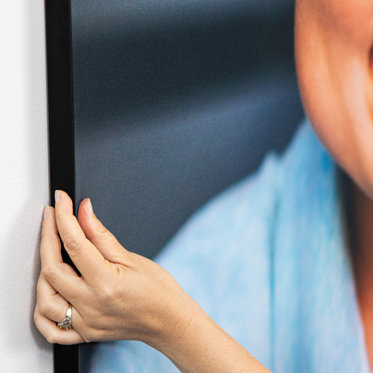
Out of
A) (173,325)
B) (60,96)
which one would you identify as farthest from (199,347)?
(60,96)

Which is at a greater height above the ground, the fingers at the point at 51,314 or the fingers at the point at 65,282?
the fingers at the point at 65,282

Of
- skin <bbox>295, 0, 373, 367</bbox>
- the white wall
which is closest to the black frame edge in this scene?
the white wall

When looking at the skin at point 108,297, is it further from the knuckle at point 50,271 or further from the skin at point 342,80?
the skin at point 342,80

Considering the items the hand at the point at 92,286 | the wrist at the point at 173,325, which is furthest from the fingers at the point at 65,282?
the wrist at the point at 173,325

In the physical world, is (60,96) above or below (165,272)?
above

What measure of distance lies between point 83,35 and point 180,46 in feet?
0.55

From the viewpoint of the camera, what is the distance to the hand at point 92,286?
0.58 m

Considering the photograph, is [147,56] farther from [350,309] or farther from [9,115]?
[350,309]

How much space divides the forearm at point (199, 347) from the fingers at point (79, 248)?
15 cm

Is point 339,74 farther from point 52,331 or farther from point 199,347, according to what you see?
point 52,331

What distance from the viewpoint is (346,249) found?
0.94m

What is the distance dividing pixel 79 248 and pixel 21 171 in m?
0.12

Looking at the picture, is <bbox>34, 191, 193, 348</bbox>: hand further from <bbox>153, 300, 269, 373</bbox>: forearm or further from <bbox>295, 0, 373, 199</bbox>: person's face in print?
<bbox>295, 0, 373, 199</bbox>: person's face in print

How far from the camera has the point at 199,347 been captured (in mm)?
661
